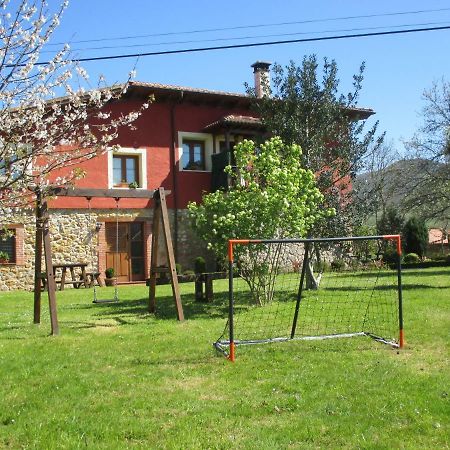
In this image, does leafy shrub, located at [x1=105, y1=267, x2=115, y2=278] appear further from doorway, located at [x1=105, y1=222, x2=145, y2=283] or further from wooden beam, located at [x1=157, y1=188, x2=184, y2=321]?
wooden beam, located at [x1=157, y1=188, x2=184, y2=321]

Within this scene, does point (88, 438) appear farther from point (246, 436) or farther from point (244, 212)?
point (244, 212)

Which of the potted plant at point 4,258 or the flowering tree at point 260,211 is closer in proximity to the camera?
the flowering tree at point 260,211

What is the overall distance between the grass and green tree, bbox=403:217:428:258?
755 inches

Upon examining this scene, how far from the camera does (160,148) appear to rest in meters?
19.9

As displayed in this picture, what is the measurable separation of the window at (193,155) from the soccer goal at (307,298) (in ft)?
23.8

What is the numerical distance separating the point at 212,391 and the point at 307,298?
6280 mm

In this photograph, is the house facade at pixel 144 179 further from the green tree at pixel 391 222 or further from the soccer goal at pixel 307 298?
the green tree at pixel 391 222

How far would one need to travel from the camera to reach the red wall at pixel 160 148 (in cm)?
1880

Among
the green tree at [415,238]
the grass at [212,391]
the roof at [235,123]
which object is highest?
the roof at [235,123]

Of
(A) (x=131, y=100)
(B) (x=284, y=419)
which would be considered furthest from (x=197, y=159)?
(B) (x=284, y=419)

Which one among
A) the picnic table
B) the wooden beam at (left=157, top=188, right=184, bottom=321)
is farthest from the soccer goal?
the picnic table

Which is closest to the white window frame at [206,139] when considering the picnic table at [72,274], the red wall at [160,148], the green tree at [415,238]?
the red wall at [160,148]

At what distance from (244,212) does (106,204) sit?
9943mm

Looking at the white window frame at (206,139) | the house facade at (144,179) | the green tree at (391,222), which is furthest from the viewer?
the green tree at (391,222)
